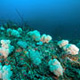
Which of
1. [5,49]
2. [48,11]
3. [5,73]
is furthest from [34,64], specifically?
[48,11]

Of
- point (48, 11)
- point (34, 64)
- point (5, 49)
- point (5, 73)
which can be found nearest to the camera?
point (5, 73)

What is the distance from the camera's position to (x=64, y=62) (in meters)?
3.13

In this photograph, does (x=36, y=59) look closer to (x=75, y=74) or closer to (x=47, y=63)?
(x=47, y=63)

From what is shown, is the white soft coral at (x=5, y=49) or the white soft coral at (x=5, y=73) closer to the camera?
the white soft coral at (x=5, y=73)

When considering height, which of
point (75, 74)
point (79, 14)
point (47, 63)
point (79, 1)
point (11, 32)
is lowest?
point (75, 74)

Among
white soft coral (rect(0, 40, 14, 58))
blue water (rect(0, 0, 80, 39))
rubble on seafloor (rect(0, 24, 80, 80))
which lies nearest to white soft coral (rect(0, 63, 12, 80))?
rubble on seafloor (rect(0, 24, 80, 80))

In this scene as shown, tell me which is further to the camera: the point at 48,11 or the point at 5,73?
the point at 48,11

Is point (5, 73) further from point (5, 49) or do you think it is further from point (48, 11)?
point (48, 11)

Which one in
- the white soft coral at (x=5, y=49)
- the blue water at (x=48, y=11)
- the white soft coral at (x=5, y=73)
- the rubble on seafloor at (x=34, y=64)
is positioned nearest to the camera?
the white soft coral at (x=5, y=73)

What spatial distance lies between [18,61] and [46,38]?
172cm

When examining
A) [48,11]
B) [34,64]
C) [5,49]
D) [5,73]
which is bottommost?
[5,73]

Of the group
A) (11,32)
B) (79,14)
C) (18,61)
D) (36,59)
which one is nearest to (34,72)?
(36,59)

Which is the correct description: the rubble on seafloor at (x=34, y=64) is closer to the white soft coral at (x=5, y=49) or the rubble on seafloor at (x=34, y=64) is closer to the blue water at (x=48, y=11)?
the white soft coral at (x=5, y=49)

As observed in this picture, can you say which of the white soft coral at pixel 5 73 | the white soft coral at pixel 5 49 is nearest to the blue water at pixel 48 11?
the white soft coral at pixel 5 49
